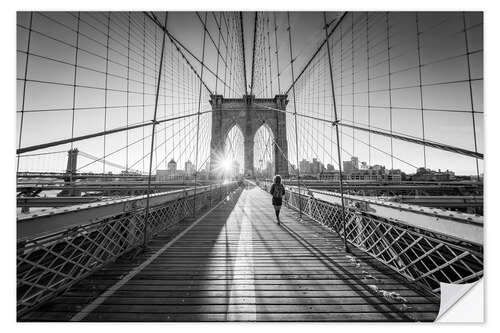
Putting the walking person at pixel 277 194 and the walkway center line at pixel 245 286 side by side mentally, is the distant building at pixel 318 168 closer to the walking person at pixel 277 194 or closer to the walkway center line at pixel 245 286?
the walking person at pixel 277 194

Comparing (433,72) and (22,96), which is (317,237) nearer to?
(433,72)

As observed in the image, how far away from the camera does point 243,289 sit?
2.02 meters

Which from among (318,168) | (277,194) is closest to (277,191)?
(277,194)

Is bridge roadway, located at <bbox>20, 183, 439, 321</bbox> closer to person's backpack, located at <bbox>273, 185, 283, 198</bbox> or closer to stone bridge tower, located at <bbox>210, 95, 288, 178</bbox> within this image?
person's backpack, located at <bbox>273, 185, 283, 198</bbox>

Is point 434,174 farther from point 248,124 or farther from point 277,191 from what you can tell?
point 248,124

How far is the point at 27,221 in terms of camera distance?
1582mm

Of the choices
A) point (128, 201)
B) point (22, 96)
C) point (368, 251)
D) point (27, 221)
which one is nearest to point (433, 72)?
point (368, 251)

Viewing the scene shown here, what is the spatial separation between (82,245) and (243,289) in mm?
3161

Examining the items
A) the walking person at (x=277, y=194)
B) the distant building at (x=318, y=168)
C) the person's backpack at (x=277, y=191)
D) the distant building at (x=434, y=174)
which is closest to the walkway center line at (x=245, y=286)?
the walking person at (x=277, y=194)

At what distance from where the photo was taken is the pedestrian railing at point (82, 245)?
1668 millimetres

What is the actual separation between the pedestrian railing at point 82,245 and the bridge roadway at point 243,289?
13 centimetres

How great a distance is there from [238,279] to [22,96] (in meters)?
4.73

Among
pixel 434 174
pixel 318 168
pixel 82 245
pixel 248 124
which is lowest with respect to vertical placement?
pixel 82 245
